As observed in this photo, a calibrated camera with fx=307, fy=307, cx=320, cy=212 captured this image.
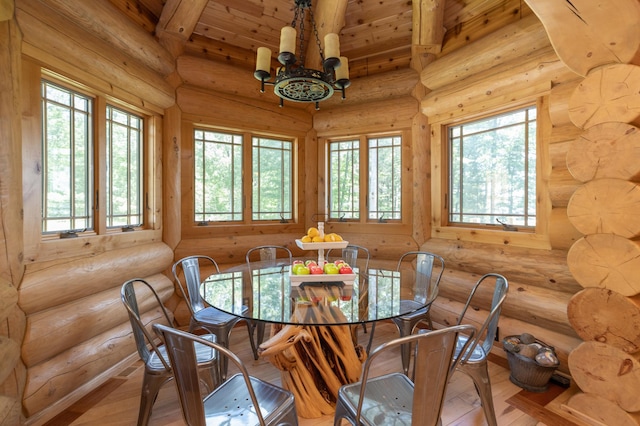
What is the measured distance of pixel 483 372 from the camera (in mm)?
1758

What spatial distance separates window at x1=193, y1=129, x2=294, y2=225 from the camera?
361cm

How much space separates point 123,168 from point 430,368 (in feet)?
10.1

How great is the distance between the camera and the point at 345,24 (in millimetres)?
3779

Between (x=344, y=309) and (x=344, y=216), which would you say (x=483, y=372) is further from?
(x=344, y=216)

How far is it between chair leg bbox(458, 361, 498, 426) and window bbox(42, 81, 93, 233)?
2.93 metres

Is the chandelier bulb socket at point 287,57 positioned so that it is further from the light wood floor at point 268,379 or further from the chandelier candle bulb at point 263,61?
the light wood floor at point 268,379

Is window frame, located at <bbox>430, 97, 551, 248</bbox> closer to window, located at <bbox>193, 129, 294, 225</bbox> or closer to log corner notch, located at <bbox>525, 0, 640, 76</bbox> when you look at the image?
log corner notch, located at <bbox>525, 0, 640, 76</bbox>

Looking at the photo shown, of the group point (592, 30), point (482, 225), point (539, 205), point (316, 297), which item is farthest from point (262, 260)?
point (592, 30)

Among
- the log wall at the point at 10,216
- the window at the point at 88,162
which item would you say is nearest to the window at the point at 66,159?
the window at the point at 88,162

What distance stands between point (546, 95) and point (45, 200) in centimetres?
398

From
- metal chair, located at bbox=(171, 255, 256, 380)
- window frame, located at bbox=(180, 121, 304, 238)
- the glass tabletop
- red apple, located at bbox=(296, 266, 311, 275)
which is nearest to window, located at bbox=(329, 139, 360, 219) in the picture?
window frame, located at bbox=(180, 121, 304, 238)

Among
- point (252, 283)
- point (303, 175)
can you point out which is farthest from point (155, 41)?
point (252, 283)

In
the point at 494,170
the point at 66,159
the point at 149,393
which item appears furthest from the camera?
the point at 494,170

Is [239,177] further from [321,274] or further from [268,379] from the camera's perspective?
[268,379]
